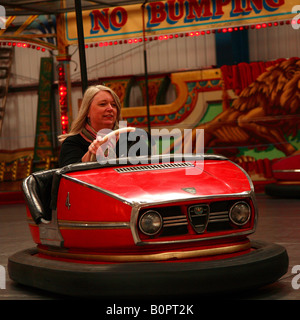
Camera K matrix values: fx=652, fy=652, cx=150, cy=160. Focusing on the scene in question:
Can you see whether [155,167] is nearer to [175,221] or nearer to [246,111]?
[175,221]

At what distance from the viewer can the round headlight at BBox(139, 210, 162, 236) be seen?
7.88 ft

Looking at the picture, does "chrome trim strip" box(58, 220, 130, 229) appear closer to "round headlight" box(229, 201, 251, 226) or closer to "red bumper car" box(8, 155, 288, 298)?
"red bumper car" box(8, 155, 288, 298)

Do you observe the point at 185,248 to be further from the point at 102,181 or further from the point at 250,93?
the point at 250,93

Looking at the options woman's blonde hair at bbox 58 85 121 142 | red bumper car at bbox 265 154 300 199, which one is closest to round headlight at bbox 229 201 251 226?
woman's blonde hair at bbox 58 85 121 142

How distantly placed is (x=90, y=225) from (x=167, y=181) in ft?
1.13

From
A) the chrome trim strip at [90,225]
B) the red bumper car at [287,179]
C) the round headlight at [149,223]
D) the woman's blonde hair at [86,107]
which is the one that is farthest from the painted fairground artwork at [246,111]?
the round headlight at [149,223]

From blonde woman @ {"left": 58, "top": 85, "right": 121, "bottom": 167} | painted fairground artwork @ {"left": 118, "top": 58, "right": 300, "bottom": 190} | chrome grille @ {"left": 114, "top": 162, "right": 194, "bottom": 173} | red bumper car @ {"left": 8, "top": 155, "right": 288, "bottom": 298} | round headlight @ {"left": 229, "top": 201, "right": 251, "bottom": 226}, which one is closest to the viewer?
red bumper car @ {"left": 8, "top": 155, "right": 288, "bottom": 298}

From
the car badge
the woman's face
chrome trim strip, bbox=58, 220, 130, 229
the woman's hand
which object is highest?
the woman's face

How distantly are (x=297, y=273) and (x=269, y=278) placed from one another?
→ 46 cm

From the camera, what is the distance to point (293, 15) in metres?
7.01

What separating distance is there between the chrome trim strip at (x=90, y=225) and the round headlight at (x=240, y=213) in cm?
43

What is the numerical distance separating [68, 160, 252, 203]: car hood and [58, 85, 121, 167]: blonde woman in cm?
29

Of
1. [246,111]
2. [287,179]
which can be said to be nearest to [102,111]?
[287,179]

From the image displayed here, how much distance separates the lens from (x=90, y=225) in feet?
8.30
